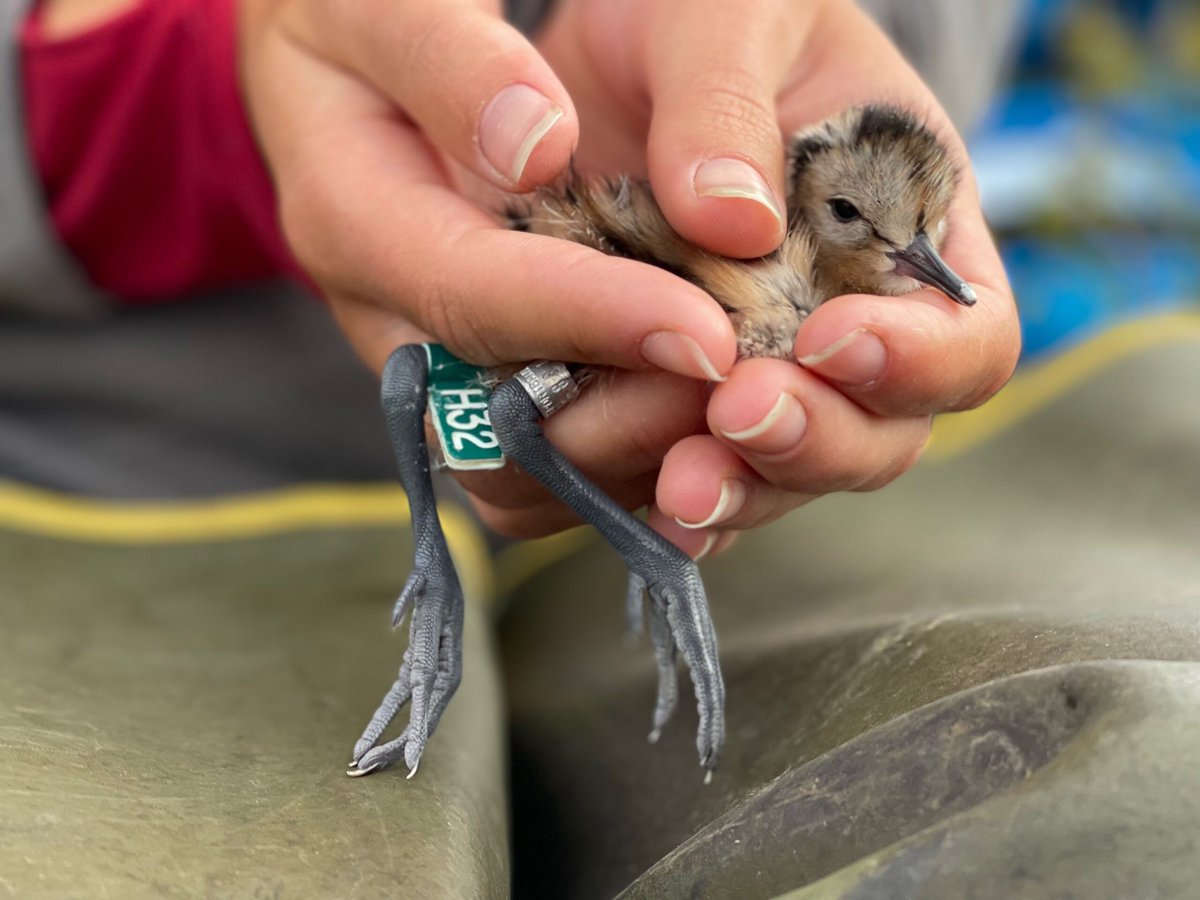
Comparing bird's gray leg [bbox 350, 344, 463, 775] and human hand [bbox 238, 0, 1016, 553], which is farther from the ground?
human hand [bbox 238, 0, 1016, 553]

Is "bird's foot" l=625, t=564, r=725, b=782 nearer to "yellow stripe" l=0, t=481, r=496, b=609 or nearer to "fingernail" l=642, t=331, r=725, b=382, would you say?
"fingernail" l=642, t=331, r=725, b=382

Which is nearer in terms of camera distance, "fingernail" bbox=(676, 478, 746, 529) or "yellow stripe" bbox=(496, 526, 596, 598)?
"fingernail" bbox=(676, 478, 746, 529)

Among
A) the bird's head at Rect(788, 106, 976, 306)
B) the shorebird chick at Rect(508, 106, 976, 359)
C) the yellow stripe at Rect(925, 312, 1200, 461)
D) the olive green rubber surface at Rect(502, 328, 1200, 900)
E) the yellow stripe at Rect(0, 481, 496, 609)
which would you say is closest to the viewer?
the olive green rubber surface at Rect(502, 328, 1200, 900)

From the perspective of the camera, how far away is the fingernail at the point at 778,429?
0.73m

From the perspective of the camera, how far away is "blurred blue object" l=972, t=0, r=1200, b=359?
2254 mm

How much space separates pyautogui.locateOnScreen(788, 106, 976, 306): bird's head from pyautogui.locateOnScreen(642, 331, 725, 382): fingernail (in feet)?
0.72

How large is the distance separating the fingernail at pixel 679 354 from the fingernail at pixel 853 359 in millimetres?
62

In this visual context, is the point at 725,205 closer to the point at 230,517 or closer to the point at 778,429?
the point at 778,429

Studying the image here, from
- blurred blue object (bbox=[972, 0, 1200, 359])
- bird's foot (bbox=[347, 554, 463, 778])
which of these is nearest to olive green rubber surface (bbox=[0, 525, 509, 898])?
bird's foot (bbox=[347, 554, 463, 778])

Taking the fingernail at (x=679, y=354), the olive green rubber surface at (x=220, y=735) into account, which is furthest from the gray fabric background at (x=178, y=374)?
the fingernail at (x=679, y=354)

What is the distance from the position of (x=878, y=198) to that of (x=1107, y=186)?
152 centimetres

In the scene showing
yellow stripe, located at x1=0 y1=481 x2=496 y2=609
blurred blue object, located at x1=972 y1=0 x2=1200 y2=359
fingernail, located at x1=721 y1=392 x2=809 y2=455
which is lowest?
yellow stripe, located at x1=0 y1=481 x2=496 y2=609

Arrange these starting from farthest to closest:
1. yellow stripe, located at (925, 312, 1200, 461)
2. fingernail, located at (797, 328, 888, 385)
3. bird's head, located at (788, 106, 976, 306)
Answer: yellow stripe, located at (925, 312, 1200, 461)
bird's head, located at (788, 106, 976, 306)
fingernail, located at (797, 328, 888, 385)

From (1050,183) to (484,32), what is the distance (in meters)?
1.80
